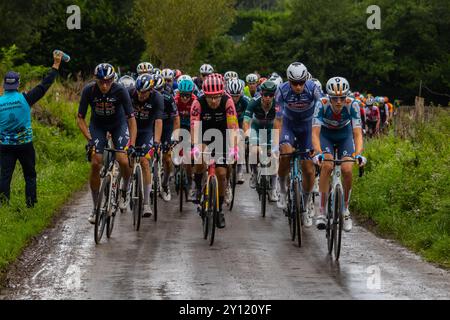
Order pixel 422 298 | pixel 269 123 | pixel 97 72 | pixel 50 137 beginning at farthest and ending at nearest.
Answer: pixel 50 137
pixel 269 123
pixel 97 72
pixel 422 298

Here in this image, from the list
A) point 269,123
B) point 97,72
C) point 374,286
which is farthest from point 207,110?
point 374,286

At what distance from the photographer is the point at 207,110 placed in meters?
13.8

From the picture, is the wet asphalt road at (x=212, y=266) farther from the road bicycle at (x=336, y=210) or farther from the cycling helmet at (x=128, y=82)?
the cycling helmet at (x=128, y=82)

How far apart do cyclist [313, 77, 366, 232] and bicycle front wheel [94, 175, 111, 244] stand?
2.83 m

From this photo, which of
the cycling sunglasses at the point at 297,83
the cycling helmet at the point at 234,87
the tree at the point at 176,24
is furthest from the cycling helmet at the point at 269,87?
the tree at the point at 176,24

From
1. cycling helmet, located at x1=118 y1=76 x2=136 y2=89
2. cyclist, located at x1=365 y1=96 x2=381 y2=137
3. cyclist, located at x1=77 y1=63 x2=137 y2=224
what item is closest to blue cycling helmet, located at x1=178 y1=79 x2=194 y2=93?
cycling helmet, located at x1=118 y1=76 x2=136 y2=89

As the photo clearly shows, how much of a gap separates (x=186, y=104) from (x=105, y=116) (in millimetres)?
3743

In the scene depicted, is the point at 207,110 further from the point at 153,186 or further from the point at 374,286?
the point at 374,286

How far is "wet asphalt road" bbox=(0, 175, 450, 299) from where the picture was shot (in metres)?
9.87

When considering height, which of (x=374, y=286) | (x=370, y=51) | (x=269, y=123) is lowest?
(x=374, y=286)

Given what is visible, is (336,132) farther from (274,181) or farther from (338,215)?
(274,181)

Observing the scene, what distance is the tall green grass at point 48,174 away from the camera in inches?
512

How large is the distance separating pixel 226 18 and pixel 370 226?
4167 cm

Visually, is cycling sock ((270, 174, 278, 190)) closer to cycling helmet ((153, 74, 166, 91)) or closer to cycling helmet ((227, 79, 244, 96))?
cycling helmet ((227, 79, 244, 96))
